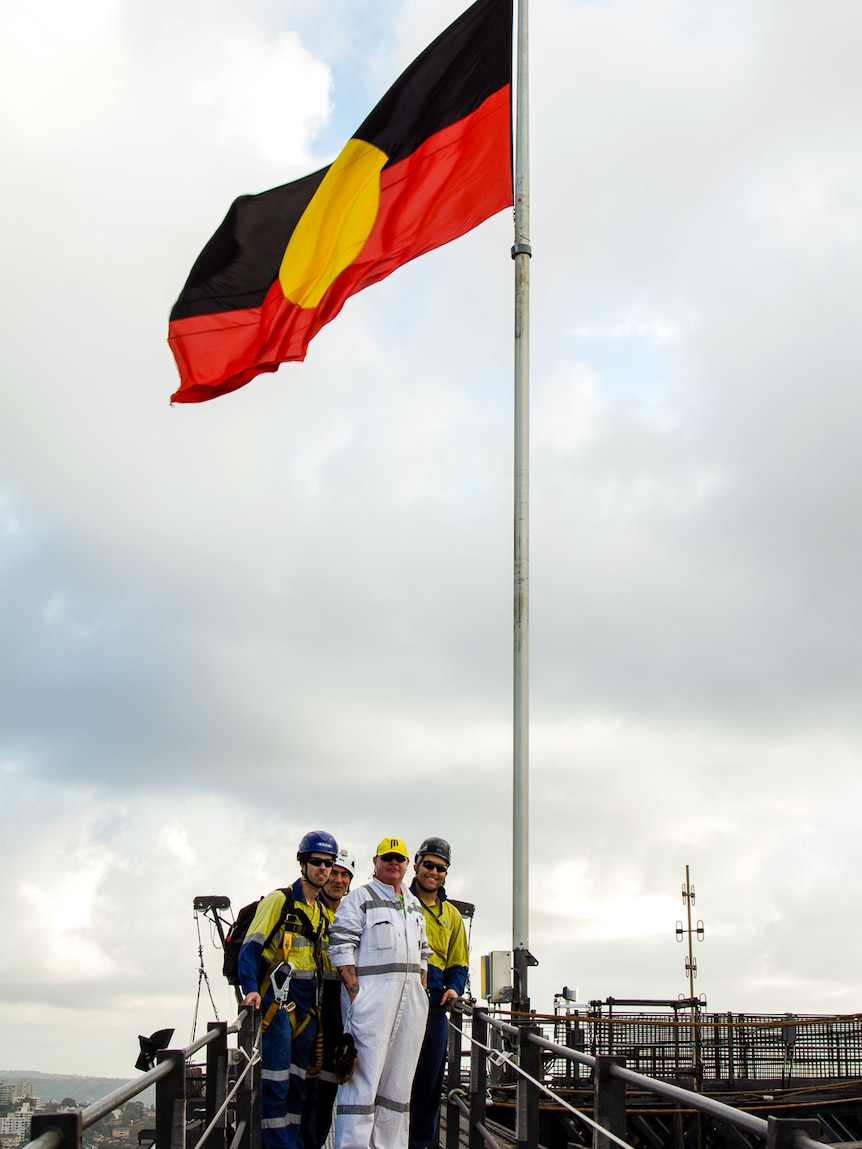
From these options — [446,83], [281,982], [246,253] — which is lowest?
[281,982]

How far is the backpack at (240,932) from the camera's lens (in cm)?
773

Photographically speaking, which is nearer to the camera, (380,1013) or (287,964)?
(380,1013)

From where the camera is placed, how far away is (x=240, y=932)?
820 centimetres

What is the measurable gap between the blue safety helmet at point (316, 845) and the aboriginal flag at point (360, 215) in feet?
17.5

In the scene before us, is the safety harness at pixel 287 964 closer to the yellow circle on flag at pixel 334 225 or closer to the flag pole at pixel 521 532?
the flag pole at pixel 521 532

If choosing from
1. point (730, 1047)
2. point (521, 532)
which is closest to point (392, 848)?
point (521, 532)

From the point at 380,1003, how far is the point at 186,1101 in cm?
221

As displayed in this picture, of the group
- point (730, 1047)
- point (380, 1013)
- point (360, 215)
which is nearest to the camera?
point (380, 1013)

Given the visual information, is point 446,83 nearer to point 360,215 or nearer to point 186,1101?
point 360,215

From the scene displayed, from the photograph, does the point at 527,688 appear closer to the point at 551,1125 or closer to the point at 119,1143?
the point at 119,1143

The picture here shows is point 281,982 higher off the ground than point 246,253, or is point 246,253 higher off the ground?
point 246,253

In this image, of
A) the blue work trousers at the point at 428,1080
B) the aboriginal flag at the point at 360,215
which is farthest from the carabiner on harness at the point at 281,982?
the aboriginal flag at the point at 360,215

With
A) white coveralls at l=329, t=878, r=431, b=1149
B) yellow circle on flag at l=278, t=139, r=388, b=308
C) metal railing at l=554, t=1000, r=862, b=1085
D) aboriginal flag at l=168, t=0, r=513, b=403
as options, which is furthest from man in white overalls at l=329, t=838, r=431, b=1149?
metal railing at l=554, t=1000, r=862, b=1085

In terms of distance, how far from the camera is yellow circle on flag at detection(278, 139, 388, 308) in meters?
11.8
